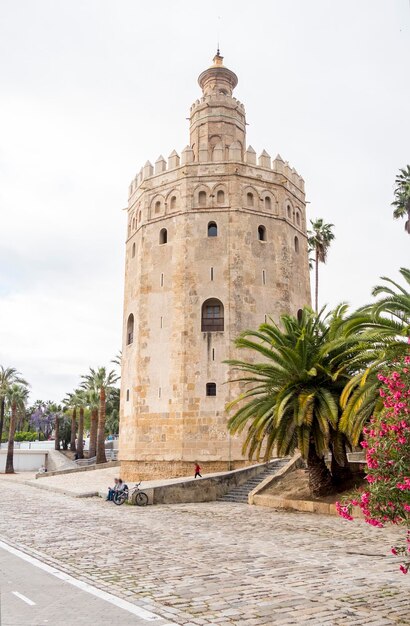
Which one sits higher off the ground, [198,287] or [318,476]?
Answer: [198,287]

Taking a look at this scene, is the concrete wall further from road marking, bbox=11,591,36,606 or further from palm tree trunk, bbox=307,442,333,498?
road marking, bbox=11,591,36,606

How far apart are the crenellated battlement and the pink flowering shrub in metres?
23.0

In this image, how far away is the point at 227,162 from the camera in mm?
27844

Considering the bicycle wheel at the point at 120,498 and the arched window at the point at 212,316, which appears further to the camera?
the arched window at the point at 212,316

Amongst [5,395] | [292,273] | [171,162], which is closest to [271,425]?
[292,273]

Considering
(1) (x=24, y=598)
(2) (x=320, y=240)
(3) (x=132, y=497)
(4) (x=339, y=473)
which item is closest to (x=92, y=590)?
(1) (x=24, y=598)

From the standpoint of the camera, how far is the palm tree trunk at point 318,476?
16.9 meters

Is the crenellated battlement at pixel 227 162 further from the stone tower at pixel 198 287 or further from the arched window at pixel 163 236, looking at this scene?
the arched window at pixel 163 236

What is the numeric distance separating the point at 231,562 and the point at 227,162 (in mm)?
22345

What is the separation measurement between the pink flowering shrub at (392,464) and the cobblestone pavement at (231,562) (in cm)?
103

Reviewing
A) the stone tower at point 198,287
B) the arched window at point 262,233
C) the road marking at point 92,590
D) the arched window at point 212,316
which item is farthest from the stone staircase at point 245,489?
the road marking at point 92,590

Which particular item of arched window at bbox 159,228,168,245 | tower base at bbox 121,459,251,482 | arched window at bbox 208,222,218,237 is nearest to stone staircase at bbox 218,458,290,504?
tower base at bbox 121,459,251,482

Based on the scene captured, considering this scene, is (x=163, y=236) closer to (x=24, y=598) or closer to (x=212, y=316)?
(x=212, y=316)

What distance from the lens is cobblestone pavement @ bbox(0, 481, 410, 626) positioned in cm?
596
